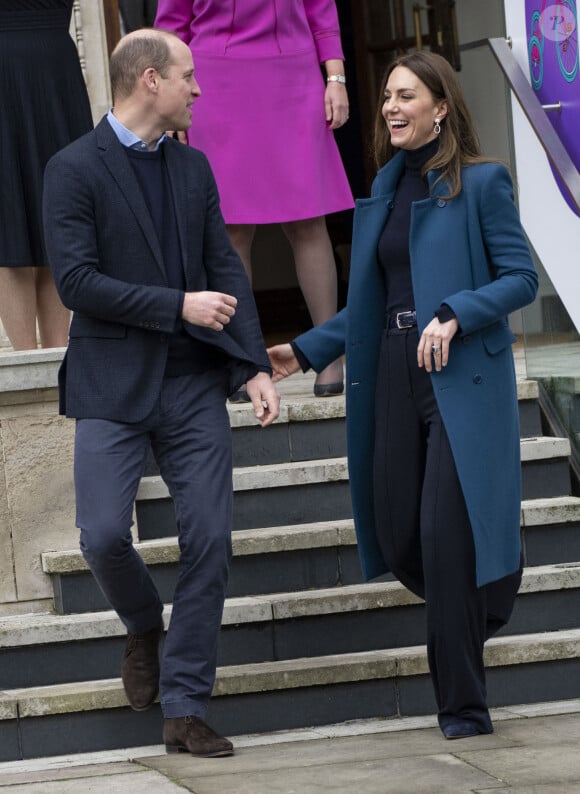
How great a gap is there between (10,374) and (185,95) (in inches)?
43.7

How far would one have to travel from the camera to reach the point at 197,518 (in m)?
4.05

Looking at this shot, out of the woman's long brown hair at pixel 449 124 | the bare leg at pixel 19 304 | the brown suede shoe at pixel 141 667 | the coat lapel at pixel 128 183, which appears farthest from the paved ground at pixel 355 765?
the bare leg at pixel 19 304

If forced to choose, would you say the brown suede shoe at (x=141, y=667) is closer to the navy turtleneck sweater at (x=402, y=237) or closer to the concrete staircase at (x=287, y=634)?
the concrete staircase at (x=287, y=634)

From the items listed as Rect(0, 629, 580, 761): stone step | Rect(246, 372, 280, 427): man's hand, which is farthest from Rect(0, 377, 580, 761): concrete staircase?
Rect(246, 372, 280, 427): man's hand

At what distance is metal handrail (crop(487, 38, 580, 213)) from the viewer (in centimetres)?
487

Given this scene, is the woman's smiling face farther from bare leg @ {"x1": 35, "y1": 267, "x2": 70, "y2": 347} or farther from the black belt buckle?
bare leg @ {"x1": 35, "y1": 267, "x2": 70, "y2": 347}

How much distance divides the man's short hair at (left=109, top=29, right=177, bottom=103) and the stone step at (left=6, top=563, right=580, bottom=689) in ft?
5.00

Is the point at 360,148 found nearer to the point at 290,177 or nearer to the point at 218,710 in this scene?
the point at 290,177

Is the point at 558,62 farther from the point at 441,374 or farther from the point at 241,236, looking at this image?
the point at 441,374

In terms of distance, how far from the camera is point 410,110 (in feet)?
13.5

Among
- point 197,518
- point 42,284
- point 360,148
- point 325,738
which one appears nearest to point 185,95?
point 197,518

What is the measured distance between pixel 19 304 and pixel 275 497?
3.54ft

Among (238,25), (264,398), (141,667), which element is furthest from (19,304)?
(141,667)

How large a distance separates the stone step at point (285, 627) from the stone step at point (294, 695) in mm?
52
